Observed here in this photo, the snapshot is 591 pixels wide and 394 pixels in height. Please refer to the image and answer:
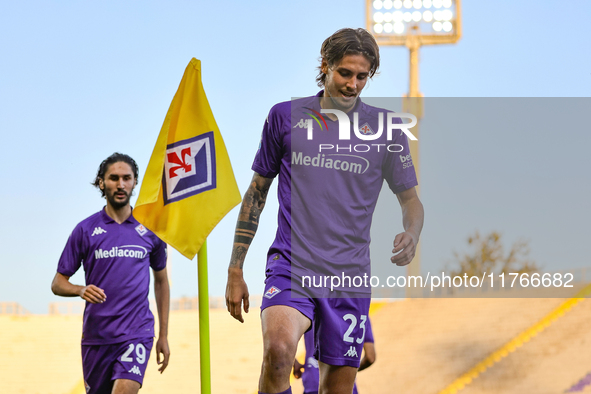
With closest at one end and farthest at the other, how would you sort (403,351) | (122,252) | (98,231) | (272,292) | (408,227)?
(272,292) → (408,227) → (122,252) → (98,231) → (403,351)

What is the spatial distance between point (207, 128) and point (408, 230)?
1919mm

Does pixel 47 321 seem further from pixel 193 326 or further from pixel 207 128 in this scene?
pixel 207 128

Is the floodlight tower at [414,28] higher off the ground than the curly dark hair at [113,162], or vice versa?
the floodlight tower at [414,28]

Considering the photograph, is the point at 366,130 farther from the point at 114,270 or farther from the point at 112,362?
the point at 112,362

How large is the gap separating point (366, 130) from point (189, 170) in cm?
157

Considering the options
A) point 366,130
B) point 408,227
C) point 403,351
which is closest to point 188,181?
point 366,130

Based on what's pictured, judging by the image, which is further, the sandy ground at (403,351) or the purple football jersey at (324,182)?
the sandy ground at (403,351)

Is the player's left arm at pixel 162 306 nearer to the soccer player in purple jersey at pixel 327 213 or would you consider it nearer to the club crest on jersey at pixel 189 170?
the club crest on jersey at pixel 189 170

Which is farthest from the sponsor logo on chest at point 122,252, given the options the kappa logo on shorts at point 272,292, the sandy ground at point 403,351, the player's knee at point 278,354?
the sandy ground at point 403,351

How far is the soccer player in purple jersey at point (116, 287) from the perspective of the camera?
5812mm

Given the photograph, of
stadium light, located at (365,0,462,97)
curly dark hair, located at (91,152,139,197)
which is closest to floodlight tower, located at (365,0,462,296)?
stadium light, located at (365,0,462,97)

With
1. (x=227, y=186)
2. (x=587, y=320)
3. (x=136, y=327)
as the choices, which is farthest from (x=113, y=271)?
(x=587, y=320)

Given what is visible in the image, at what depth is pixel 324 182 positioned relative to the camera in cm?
389

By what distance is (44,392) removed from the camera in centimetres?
2205
